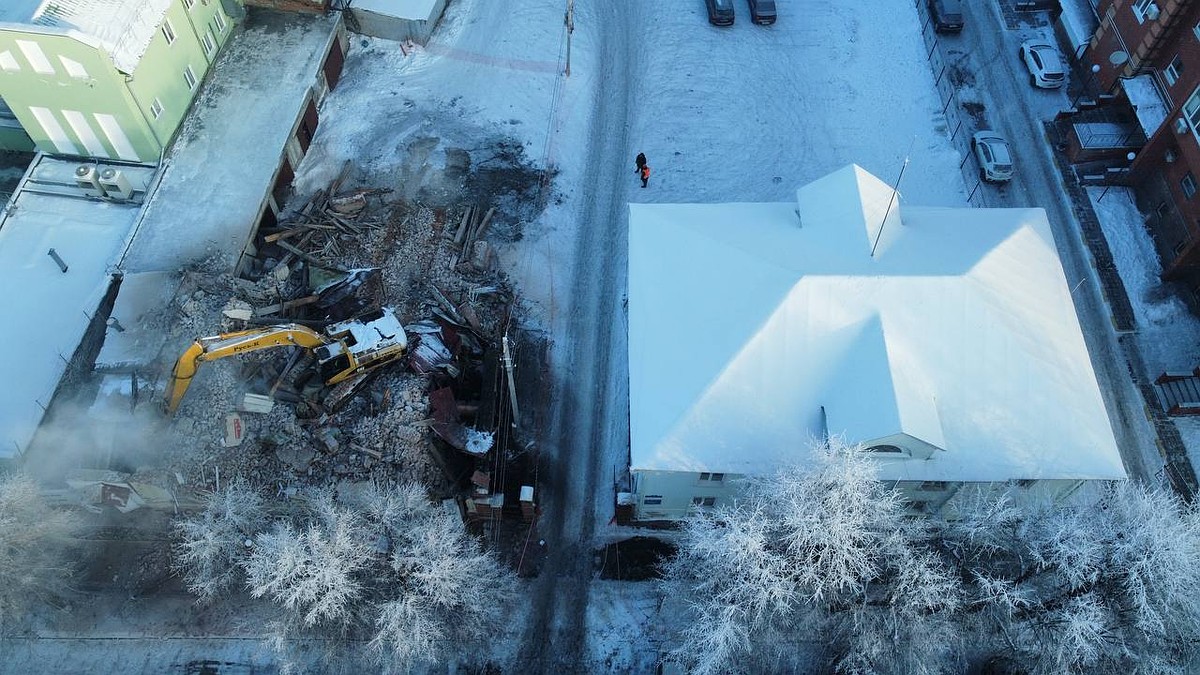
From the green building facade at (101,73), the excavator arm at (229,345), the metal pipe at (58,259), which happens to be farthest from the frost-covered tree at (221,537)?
the green building facade at (101,73)

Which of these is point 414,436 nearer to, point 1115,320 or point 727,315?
point 727,315

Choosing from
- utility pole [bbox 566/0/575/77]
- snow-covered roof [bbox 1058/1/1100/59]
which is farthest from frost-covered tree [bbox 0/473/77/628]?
snow-covered roof [bbox 1058/1/1100/59]

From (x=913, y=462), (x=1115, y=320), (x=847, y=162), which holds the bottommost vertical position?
(x=913, y=462)

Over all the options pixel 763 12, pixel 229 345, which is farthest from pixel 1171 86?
pixel 229 345

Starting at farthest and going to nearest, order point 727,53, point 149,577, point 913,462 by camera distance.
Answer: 1. point 727,53
2. point 149,577
3. point 913,462

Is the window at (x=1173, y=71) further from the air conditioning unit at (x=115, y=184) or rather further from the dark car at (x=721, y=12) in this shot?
the air conditioning unit at (x=115, y=184)

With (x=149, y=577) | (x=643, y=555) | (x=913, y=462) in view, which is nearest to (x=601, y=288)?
(x=643, y=555)

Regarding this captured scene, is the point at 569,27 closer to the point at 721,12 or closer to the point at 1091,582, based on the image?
the point at 721,12
